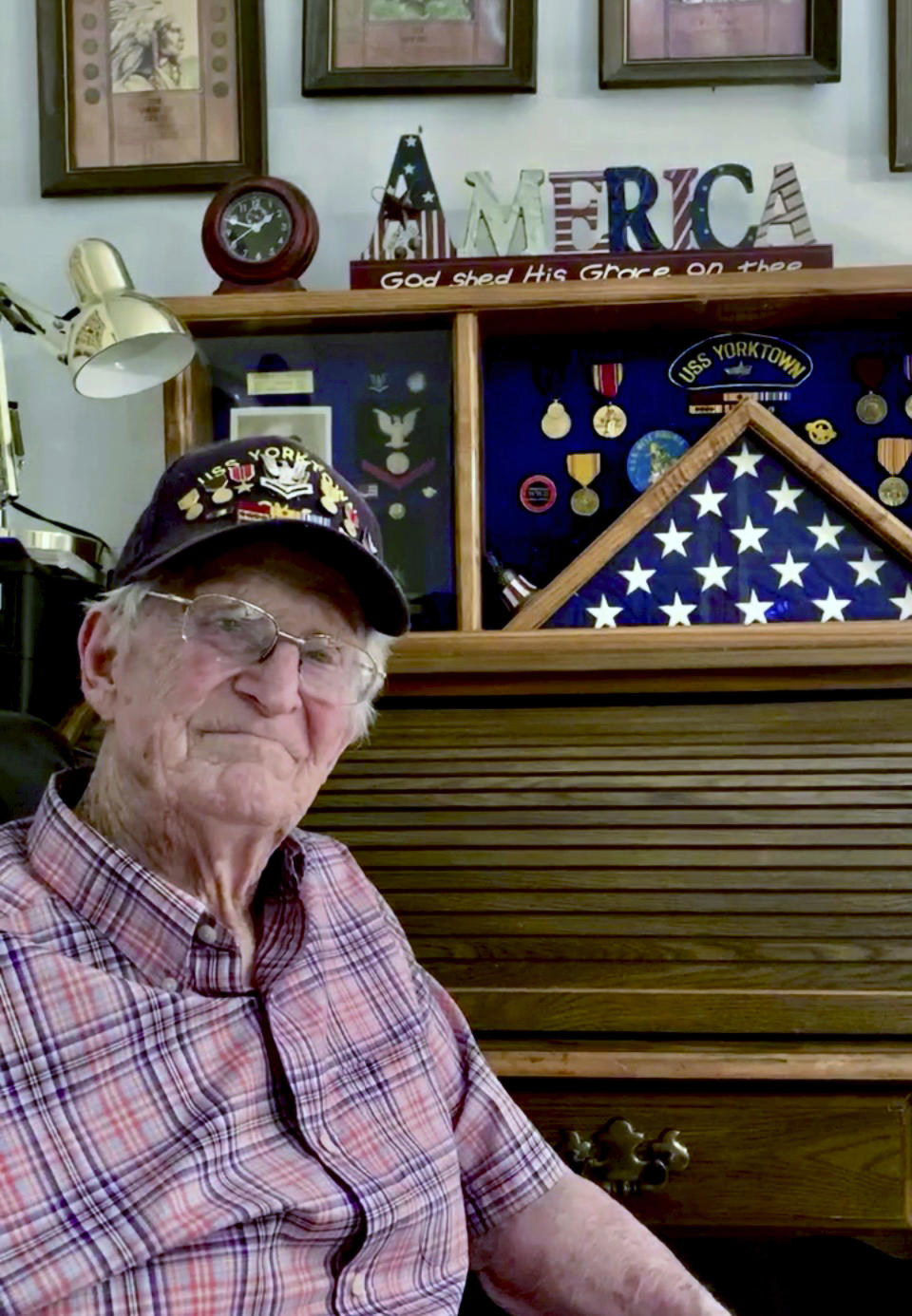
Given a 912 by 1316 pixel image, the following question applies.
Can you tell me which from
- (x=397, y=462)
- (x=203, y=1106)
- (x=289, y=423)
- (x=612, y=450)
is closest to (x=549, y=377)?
(x=612, y=450)

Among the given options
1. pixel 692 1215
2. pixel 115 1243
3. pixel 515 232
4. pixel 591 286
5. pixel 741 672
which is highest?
pixel 515 232

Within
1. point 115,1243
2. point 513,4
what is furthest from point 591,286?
point 115,1243

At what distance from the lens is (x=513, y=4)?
1894 mm

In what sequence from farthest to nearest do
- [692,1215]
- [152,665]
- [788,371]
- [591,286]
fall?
1. [788,371]
2. [591,286]
3. [692,1215]
4. [152,665]

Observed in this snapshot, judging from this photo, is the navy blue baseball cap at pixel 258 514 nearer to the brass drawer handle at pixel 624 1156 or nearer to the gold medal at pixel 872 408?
the brass drawer handle at pixel 624 1156

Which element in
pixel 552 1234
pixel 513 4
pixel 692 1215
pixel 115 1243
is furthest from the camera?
pixel 513 4

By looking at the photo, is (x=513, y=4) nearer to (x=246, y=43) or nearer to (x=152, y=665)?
(x=246, y=43)

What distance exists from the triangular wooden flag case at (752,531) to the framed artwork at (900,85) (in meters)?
0.57

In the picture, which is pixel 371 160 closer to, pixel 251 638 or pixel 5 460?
pixel 5 460

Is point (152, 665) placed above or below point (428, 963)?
above

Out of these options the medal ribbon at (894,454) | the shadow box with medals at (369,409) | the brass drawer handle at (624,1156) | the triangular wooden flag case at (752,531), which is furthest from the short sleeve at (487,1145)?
the medal ribbon at (894,454)

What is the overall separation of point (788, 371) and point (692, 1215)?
45.2 inches

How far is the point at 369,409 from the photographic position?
174 cm

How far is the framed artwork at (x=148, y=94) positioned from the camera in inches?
75.7
